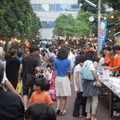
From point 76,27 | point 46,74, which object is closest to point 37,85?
point 46,74

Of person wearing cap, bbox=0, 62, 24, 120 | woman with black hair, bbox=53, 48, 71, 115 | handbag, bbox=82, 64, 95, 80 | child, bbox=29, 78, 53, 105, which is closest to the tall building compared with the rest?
woman with black hair, bbox=53, 48, 71, 115

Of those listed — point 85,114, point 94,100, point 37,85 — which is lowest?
point 85,114

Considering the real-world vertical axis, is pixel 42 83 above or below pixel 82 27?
below

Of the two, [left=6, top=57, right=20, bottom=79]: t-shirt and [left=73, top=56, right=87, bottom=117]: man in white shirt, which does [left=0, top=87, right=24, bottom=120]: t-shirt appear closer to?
[left=73, top=56, right=87, bottom=117]: man in white shirt

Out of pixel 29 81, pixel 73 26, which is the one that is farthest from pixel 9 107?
pixel 73 26

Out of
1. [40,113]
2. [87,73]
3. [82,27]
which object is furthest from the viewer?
[82,27]

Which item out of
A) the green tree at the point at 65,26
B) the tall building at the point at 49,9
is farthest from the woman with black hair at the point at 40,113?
the tall building at the point at 49,9

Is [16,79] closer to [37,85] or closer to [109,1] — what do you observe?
[37,85]

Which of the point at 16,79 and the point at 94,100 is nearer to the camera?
the point at 94,100

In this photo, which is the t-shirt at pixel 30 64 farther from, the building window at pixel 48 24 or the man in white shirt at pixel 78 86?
the building window at pixel 48 24

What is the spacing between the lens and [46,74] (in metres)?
9.16

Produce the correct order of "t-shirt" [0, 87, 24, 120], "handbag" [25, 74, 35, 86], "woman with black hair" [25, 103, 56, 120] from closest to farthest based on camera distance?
1. "woman with black hair" [25, 103, 56, 120]
2. "t-shirt" [0, 87, 24, 120]
3. "handbag" [25, 74, 35, 86]

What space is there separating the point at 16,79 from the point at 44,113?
5.63 m

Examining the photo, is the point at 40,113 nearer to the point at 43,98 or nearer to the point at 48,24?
the point at 43,98
